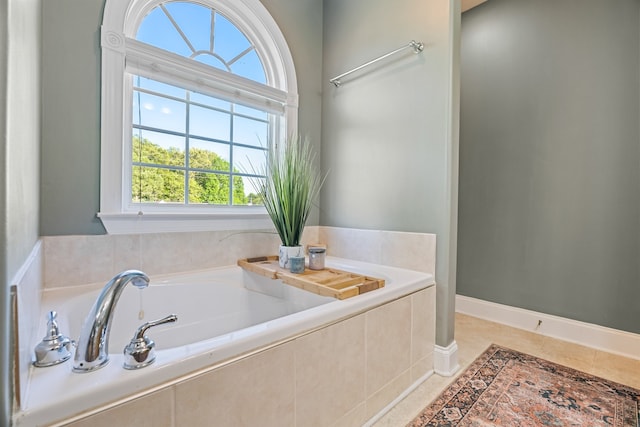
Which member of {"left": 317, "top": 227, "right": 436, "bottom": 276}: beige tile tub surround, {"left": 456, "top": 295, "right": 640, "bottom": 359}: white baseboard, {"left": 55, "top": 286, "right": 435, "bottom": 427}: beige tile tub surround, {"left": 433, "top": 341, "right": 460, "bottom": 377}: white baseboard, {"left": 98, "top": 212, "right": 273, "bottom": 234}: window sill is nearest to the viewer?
{"left": 55, "top": 286, "right": 435, "bottom": 427}: beige tile tub surround

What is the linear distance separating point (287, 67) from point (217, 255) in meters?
1.46

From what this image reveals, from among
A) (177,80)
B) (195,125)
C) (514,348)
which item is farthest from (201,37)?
(514,348)

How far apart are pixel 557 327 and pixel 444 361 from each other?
1139mm

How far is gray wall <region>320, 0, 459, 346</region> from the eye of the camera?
5.62 feet

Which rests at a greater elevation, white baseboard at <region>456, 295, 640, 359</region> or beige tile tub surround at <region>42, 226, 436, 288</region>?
beige tile tub surround at <region>42, 226, 436, 288</region>

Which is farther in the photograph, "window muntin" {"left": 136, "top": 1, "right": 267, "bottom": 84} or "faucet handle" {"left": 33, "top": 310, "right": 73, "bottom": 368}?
"window muntin" {"left": 136, "top": 1, "right": 267, "bottom": 84}

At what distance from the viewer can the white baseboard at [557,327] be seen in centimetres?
191

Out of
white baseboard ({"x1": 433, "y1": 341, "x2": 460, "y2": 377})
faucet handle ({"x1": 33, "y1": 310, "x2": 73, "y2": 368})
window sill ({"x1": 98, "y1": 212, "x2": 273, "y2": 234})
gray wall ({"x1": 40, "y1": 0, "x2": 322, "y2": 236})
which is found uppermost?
gray wall ({"x1": 40, "y1": 0, "x2": 322, "y2": 236})

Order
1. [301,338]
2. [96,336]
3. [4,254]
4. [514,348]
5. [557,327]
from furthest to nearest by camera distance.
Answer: [557,327]
[514,348]
[301,338]
[96,336]
[4,254]

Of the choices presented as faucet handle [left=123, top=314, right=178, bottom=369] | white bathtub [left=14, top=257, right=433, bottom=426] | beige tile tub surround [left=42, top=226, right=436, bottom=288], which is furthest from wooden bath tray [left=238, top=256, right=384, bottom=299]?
faucet handle [left=123, top=314, right=178, bottom=369]

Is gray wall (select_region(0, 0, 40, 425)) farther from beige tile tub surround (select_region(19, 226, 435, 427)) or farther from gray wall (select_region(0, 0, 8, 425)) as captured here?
beige tile tub surround (select_region(19, 226, 435, 427))

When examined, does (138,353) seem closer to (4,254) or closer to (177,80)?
(4,254)

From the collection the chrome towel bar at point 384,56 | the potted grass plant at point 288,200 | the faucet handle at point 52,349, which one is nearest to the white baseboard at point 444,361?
the potted grass plant at point 288,200

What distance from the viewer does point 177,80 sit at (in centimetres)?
175
